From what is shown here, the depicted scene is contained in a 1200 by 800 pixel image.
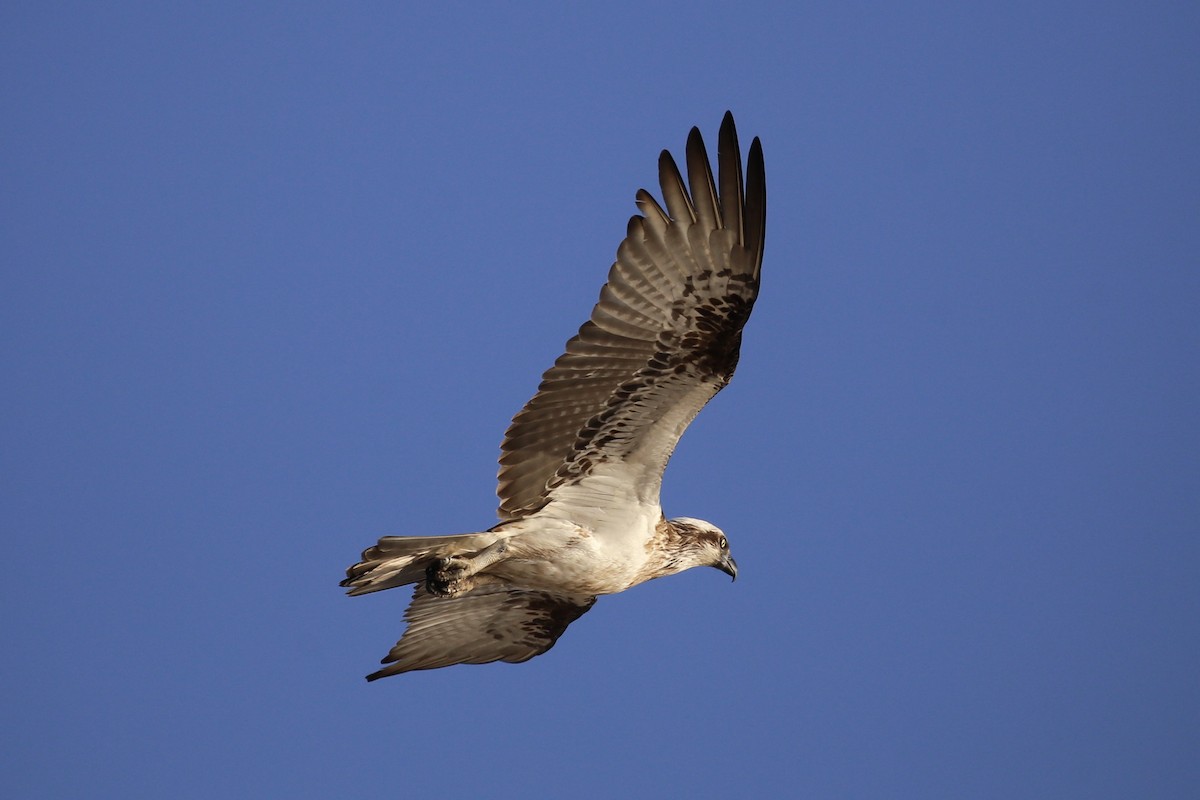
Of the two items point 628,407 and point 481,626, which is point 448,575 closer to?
point 628,407

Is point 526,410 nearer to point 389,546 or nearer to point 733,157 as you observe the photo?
point 389,546

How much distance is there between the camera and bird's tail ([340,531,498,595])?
7.10 meters

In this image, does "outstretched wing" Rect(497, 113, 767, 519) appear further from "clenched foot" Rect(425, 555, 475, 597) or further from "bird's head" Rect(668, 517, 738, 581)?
"clenched foot" Rect(425, 555, 475, 597)

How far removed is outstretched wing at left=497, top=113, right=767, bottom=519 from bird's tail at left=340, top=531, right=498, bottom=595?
1.88ft

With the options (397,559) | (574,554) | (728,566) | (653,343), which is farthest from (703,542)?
(397,559)

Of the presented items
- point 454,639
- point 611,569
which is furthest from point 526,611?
point 611,569

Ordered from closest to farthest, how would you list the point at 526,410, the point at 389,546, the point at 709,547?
the point at 389,546 → the point at 526,410 → the point at 709,547

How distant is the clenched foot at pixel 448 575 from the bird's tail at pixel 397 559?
44 mm

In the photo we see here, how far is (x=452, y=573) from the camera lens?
23.9 feet

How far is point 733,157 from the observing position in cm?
734

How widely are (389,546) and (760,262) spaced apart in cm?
239

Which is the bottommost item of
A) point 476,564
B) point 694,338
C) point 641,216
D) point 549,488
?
point 476,564

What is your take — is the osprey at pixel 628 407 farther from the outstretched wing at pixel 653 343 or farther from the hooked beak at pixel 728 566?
the hooked beak at pixel 728 566

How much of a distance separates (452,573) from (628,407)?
1290mm
